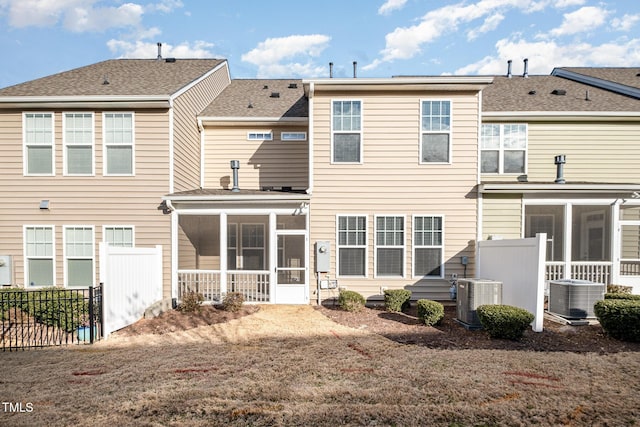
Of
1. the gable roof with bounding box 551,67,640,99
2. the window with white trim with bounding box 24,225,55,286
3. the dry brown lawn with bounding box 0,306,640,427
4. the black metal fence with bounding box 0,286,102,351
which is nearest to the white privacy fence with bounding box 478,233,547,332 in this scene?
the dry brown lawn with bounding box 0,306,640,427

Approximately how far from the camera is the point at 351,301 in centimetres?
911

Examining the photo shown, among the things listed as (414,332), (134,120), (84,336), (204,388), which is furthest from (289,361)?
(134,120)

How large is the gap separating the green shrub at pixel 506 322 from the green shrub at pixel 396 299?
2.39 metres

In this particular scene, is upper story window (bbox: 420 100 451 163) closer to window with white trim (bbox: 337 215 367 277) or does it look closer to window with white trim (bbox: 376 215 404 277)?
window with white trim (bbox: 376 215 404 277)

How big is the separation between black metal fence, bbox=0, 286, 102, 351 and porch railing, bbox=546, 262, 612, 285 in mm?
11101

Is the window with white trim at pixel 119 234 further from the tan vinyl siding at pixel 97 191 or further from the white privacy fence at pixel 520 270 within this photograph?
the white privacy fence at pixel 520 270

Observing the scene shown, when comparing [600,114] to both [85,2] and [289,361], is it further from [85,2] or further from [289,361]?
[85,2]

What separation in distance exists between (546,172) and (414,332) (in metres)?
7.58

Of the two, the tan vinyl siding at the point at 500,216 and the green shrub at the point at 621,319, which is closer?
the green shrub at the point at 621,319

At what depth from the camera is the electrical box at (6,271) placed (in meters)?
9.70

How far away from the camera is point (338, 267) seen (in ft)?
32.7

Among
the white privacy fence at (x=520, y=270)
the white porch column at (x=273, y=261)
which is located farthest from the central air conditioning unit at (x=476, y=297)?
the white porch column at (x=273, y=261)

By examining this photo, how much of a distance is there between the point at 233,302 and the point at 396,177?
18.1 ft

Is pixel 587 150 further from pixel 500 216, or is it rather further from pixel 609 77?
pixel 609 77
